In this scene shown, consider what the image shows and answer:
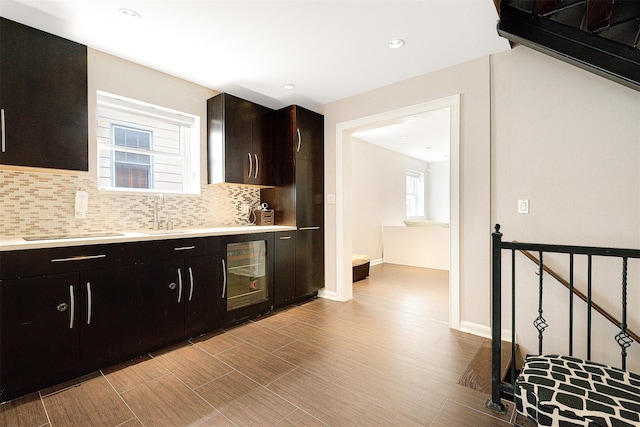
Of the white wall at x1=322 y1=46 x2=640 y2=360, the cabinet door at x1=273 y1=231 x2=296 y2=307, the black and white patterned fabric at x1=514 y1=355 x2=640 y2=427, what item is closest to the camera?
the black and white patterned fabric at x1=514 y1=355 x2=640 y2=427

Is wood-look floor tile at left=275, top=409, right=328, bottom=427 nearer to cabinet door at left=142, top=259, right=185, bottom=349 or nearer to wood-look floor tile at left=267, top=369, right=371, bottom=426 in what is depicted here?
wood-look floor tile at left=267, top=369, right=371, bottom=426

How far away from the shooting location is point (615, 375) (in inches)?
53.3

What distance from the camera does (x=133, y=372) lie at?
84.4 inches

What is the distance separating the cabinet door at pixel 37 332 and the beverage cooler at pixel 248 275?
3.85ft

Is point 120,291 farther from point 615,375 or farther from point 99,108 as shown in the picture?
point 615,375

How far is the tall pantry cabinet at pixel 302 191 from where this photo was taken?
11.9 feet

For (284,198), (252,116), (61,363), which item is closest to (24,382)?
(61,363)

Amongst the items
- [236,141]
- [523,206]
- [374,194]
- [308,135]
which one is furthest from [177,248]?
[374,194]

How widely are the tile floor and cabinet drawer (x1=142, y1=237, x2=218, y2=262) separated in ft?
2.60

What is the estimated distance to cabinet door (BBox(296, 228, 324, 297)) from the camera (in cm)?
369

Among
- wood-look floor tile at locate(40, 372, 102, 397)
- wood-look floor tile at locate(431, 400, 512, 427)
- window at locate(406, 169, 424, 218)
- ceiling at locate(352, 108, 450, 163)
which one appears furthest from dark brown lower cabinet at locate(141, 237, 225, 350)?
window at locate(406, 169, 424, 218)

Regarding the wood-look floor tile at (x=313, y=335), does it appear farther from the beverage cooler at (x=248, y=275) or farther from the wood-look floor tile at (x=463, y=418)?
the wood-look floor tile at (x=463, y=418)

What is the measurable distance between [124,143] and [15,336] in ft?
6.02

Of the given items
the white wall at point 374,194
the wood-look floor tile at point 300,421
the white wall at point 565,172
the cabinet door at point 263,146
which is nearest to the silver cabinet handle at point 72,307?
the wood-look floor tile at point 300,421
